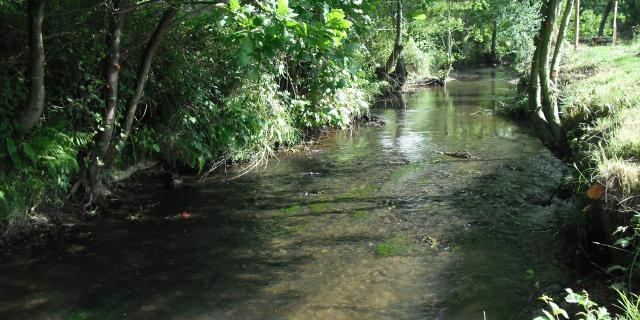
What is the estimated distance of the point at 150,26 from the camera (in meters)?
8.16

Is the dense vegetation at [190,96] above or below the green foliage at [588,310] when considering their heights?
above

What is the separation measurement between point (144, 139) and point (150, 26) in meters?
1.86

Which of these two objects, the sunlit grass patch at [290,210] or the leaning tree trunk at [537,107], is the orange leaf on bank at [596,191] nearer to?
the leaning tree trunk at [537,107]

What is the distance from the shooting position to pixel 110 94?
7.32 m

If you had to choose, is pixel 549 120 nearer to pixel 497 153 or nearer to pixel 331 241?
pixel 497 153

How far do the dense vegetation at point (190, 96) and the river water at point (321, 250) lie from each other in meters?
0.79

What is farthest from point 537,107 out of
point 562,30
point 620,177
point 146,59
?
point 146,59

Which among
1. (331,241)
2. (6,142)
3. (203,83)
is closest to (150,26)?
(203,83)

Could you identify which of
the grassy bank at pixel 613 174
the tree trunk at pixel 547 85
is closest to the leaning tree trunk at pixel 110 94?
the grassy bank at pixel 613 174

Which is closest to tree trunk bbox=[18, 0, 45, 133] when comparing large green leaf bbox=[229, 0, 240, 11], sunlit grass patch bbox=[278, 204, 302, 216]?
large green leaf bbox=[229, 0, 240, 11]

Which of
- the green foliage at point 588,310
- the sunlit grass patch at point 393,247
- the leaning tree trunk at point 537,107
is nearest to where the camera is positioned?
the green foliage at point 588,310

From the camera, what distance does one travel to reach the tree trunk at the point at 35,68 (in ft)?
19.0

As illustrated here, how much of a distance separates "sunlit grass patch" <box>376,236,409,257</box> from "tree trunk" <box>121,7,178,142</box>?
433 cm

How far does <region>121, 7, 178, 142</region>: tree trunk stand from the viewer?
7164 millimetres
